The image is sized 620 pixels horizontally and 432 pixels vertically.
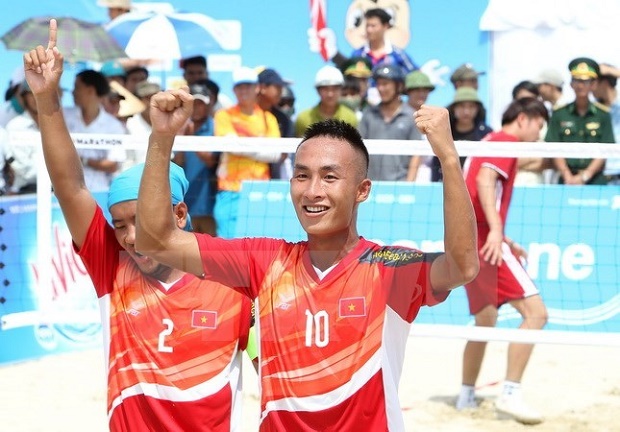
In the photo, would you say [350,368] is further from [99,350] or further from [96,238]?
[99,350]

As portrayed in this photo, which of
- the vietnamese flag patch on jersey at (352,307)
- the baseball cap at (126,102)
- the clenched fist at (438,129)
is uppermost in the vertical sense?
the baseball cap at (126,102)

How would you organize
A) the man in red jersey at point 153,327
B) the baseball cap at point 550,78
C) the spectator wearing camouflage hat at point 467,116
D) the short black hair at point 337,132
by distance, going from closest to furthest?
the short black hair at point 337,132 → the man in red jersey at point 153,327 → the spectator wearing camouflage hat at point 467,116 → the baseball cap at point 550,78

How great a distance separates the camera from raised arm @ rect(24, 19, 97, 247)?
9.26 feet

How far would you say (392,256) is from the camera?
2742 millimetres

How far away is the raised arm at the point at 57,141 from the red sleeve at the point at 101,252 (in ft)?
0.08

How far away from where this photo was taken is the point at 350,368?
267cm

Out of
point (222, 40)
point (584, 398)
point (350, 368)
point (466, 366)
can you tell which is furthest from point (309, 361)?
point (222, 40)

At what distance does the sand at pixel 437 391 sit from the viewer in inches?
248

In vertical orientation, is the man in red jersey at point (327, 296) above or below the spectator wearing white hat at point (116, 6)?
below

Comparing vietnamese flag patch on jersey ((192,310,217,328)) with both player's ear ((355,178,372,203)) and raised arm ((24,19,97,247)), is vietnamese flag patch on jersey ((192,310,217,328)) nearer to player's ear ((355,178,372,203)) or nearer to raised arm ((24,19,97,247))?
raised arm ((24,19,97,247))

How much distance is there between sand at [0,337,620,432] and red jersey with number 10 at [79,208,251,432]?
303cm

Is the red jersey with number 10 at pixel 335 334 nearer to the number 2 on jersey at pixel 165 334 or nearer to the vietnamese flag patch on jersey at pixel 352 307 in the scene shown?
the vietnamese flag patch on jersey at pixel 352 307

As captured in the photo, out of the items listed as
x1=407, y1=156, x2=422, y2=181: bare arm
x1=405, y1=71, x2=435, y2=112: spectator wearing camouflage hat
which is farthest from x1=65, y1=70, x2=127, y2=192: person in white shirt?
x1=405, y1=71, x2=435, y2=112: spectator wearing camouflage hat

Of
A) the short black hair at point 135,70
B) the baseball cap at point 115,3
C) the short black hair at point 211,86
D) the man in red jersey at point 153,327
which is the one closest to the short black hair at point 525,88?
the short black hair at point 211,86
